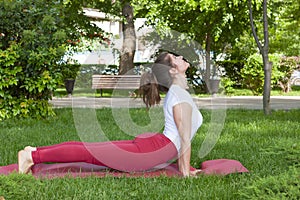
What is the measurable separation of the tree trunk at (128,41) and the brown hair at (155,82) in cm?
1196

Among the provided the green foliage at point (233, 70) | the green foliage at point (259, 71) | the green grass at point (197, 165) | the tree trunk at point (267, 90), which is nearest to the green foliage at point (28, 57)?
the green grass at point (197, 165)

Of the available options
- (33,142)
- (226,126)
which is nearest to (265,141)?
(226,126)

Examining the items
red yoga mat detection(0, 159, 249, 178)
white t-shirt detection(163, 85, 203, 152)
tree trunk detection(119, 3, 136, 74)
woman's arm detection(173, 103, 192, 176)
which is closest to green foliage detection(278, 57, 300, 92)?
tree trunk detection(119, 3, 136, 74)

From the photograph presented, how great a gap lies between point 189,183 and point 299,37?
855 inches

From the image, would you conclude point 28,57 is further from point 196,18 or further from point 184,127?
point 196,18

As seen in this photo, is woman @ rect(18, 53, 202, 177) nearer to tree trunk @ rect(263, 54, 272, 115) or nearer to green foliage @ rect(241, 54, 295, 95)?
tree trunk @ rect(263, 54, 272, 115)

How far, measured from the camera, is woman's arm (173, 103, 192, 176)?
187 inches

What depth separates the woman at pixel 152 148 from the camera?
475cm

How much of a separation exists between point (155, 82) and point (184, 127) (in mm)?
679

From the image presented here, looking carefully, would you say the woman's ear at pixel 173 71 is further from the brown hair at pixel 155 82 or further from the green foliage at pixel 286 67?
the green foliage at pixel 286 67

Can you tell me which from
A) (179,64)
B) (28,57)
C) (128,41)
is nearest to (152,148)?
(179,64)

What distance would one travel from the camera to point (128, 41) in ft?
58.2

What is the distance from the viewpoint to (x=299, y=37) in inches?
976

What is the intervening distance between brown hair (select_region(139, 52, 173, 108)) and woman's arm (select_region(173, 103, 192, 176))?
0.42 meters
